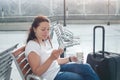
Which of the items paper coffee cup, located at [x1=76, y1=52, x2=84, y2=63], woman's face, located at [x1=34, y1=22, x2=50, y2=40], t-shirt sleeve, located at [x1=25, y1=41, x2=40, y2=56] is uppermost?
woman's face, located at [x1=34, y1=22, x2=50, y2=40]

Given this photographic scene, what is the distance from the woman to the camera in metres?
2.17

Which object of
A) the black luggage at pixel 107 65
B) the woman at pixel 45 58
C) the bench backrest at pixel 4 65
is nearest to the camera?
the woman at pixel 45 58

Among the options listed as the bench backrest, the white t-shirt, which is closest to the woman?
the white t-shirt

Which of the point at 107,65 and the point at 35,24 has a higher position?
the point at 35,24

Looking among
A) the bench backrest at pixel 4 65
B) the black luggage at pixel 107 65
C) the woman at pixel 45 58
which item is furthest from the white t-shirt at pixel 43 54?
the black luggage at pixel 107 65

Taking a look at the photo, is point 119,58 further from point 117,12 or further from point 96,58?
point 117,12

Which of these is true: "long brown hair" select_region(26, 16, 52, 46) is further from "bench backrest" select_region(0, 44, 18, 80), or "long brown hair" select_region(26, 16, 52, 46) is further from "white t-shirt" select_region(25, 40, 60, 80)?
Result: "bench backrest" select_region(0, 44, 18, 80)

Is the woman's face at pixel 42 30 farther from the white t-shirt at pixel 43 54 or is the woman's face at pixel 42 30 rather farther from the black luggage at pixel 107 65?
Answer: the black luggage at pixel 107 65

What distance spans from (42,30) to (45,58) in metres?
0.24

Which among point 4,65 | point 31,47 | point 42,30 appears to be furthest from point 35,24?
point 4,65

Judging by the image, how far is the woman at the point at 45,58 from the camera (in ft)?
7.12

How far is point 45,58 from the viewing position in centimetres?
228

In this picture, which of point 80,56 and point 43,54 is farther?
point 80,56

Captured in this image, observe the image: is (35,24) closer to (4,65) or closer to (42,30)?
(42,30)
